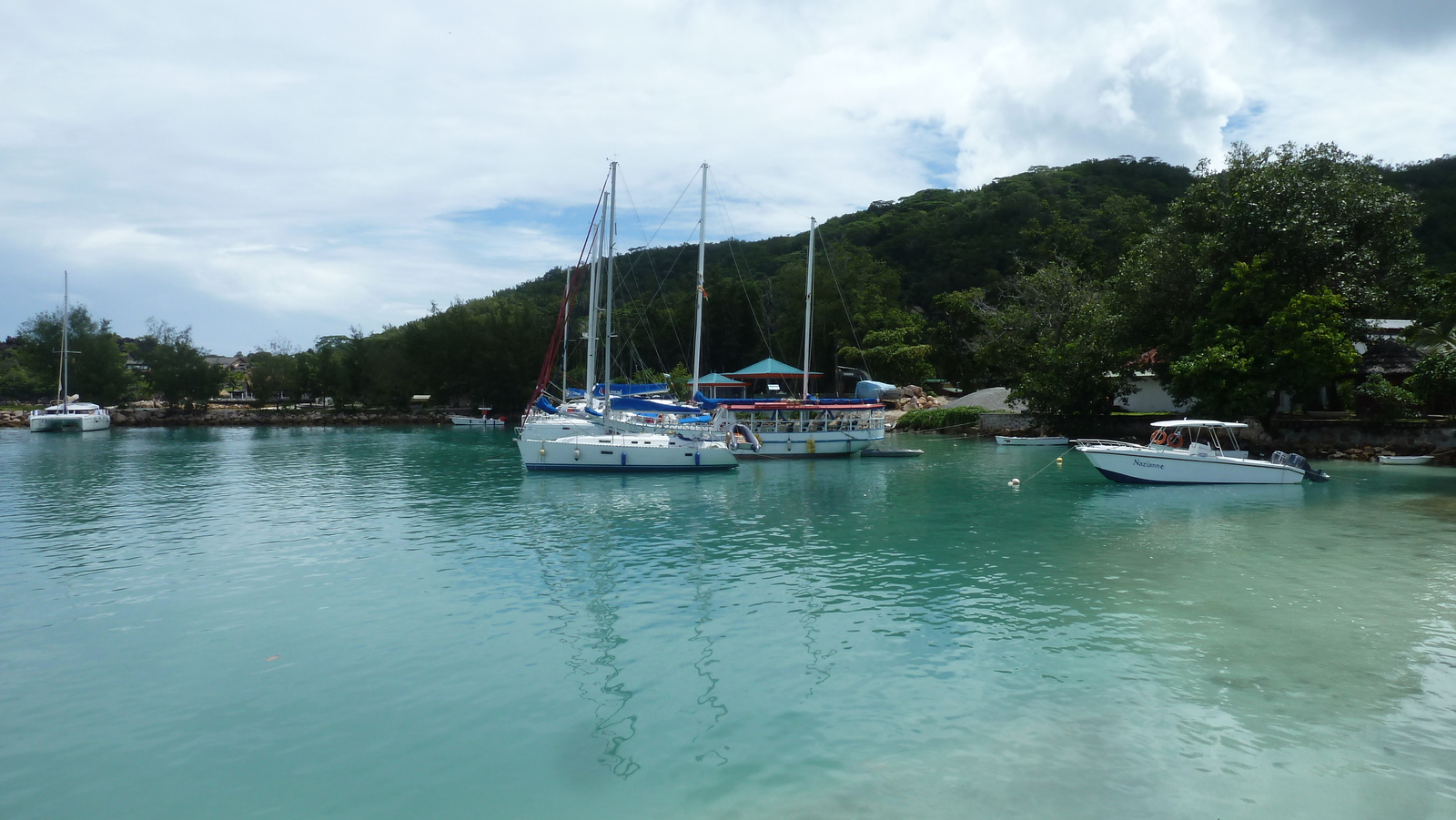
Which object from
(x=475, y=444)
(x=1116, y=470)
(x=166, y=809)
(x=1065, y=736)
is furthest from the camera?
(x=475, y=444)

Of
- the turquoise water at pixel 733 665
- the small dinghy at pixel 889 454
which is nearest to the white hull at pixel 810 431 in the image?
the small dinghy at pixel 889 454

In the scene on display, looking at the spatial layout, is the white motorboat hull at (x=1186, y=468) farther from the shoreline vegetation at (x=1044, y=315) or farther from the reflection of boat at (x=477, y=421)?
the reflection of boat at (x=477, y=421)

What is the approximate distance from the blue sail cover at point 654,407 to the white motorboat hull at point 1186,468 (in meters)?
21.1

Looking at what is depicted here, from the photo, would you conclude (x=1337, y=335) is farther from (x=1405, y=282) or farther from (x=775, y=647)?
(x=775, y=647)

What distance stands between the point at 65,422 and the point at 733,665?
285 feet

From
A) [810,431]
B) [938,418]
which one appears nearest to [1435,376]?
[810,431]

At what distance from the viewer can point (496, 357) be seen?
85.9 m

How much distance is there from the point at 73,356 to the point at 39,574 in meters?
89.8

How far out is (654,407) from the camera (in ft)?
145

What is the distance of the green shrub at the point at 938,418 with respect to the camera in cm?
5912

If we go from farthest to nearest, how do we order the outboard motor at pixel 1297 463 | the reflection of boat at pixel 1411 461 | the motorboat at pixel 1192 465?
the reflection of boat at pixel 1411 461, the outboard motor at pixel 1297 463, the motorboat at pixel 1192 465

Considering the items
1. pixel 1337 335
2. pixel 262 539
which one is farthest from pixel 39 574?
pixel 1337 335

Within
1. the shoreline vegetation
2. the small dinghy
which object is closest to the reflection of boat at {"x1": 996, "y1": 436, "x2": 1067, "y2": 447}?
the shoreline vegetation

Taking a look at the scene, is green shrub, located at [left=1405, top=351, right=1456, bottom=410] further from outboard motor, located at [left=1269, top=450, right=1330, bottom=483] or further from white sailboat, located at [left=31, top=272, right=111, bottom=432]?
white sailboat, located at [left=31, top=272, right=111, bottom=432]
